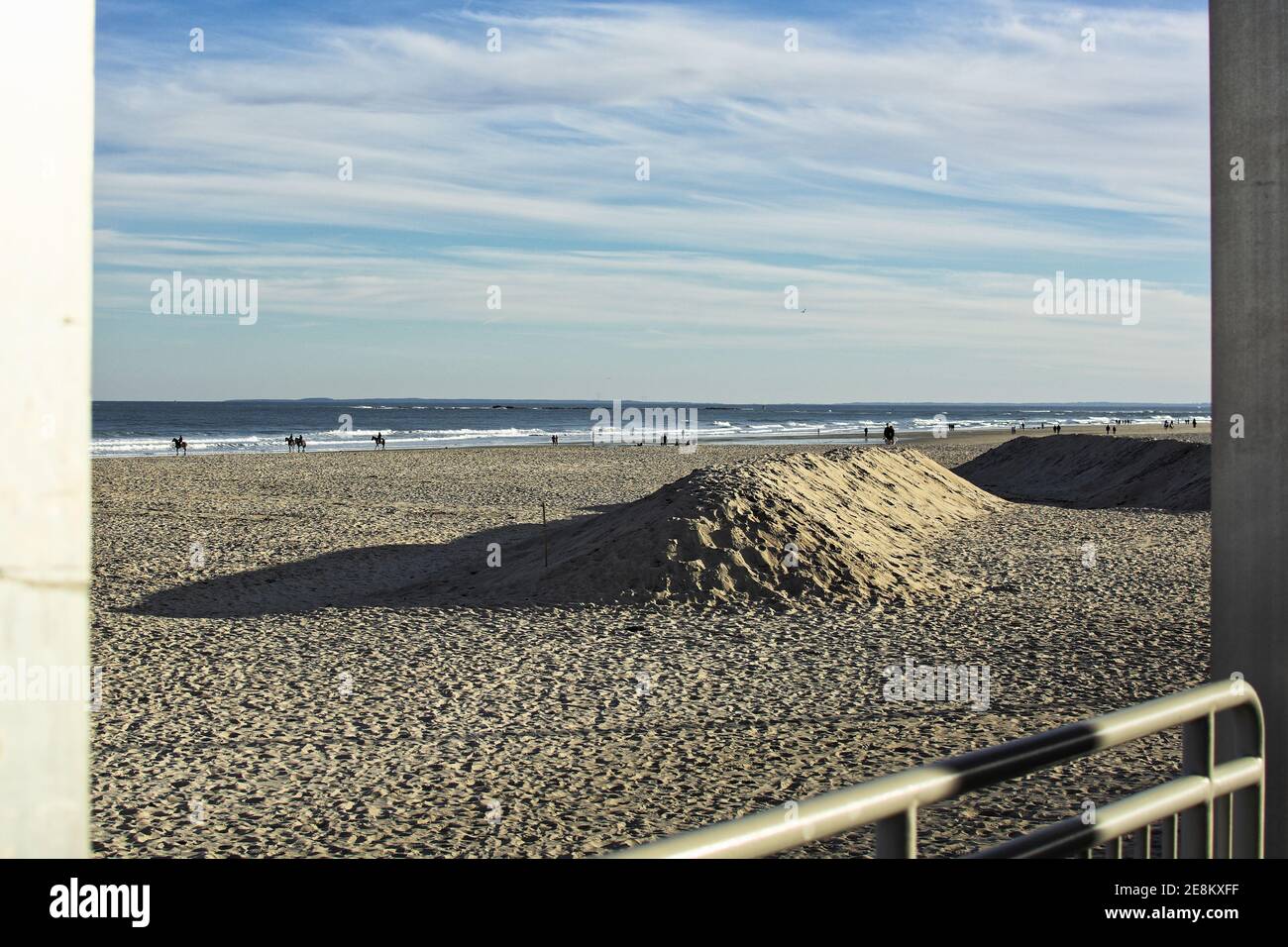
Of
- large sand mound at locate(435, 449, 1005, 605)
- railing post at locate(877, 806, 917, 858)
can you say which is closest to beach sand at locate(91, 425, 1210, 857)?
large sand mound at locate(435, 449, 1005, 605)

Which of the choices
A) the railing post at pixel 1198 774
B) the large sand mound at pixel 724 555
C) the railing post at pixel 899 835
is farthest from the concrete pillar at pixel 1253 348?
the large sand mound at pixel 724 555

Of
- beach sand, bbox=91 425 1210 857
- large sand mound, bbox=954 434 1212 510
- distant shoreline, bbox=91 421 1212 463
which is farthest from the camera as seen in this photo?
distant shoreline, bbox=91 421 1212 463

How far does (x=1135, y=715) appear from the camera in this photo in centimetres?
287

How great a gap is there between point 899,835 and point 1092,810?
79 cm

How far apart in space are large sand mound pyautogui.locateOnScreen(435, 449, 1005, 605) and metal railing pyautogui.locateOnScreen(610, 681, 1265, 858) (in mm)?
10530

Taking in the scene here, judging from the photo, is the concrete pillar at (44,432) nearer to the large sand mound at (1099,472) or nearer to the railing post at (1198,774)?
the railing post at (1198,774)

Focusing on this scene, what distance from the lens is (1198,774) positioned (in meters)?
3.16

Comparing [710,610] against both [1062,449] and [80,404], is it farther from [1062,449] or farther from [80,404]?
[1062,449]

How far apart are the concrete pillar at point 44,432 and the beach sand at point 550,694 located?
4.89 metres

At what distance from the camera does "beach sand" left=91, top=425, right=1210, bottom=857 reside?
6820mm

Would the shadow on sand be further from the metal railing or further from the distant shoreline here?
the distant shoreline

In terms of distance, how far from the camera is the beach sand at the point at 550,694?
22.4 feet
